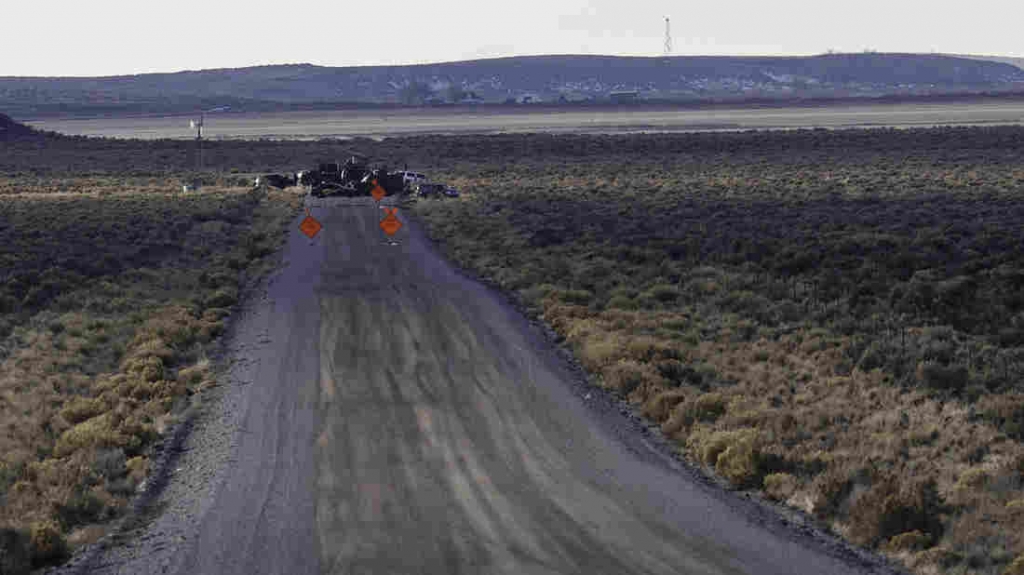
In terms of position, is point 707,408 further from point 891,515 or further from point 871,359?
point 891,515

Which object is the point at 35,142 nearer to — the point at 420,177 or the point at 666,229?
the point at 420,177

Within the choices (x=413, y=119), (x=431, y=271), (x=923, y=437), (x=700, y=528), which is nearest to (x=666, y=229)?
(x=431, y=271)

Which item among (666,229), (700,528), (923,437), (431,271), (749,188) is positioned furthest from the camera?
(749,188)

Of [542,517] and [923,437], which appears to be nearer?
[542,517]

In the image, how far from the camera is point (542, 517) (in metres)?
12.8

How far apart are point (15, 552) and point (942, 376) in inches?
573

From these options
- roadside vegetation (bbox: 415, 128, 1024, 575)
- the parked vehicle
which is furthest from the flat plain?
roadside vegetation (bbox: 415, 128, 1024, 575)

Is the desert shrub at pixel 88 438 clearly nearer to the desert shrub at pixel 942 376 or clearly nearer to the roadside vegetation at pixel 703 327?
the roadside vegetation at pixel 703 327

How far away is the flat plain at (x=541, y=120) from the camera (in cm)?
13088

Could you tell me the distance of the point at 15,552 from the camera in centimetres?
1152

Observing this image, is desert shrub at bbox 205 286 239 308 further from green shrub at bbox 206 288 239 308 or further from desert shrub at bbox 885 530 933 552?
desert shrub at bbox 885 530 933 552

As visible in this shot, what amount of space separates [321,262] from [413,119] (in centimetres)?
13092

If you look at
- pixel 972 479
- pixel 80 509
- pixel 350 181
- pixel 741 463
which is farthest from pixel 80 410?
pixel 350 181

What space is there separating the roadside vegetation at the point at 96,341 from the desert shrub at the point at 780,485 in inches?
325
